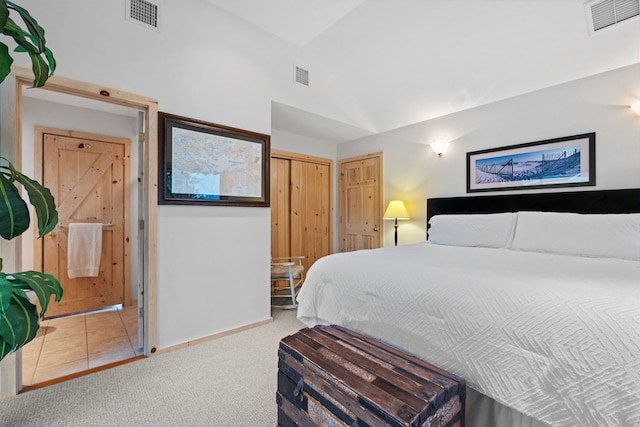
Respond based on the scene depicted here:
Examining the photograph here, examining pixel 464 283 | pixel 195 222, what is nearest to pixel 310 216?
pixel 195 222

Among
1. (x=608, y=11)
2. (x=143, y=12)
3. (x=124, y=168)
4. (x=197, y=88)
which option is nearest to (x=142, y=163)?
(x=197, y=88)

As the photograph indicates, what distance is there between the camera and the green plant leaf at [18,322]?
1.01 metres

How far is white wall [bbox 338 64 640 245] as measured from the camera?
2.34 metres

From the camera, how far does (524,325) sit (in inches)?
41.3

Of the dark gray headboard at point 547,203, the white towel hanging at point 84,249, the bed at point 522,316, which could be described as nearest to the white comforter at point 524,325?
the bed at point 522,316

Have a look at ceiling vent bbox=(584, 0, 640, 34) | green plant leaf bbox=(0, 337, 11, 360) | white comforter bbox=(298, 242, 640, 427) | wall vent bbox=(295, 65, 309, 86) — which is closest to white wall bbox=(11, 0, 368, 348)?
wall vent bbox=(295, 65, 309, 86)

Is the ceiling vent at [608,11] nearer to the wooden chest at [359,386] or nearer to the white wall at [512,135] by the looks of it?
the white wall at [512,135]

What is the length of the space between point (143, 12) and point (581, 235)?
3718 millimetres

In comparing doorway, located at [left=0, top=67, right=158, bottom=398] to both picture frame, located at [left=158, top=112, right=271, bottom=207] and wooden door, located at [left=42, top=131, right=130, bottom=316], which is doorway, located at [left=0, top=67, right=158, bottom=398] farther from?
wooden door, located at [left=42, top=131, right=130, bottom=316]

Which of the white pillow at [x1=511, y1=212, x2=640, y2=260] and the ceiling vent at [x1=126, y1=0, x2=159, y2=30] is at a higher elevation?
the ceiling vent at [x1=126, y1=0, x2=159, y2=30]

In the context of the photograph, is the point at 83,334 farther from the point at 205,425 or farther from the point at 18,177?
the point at 18,177

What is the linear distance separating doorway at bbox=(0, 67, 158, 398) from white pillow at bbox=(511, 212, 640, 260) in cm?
301

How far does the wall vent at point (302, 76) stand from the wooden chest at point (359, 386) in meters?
2.78

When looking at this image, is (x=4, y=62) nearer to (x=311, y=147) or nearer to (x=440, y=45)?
(x=440, y=45)
